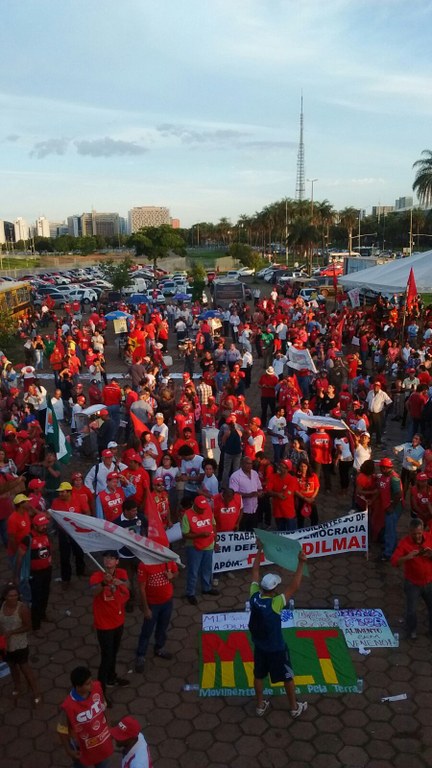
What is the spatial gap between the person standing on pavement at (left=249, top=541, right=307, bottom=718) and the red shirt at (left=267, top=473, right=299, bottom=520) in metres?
2.67

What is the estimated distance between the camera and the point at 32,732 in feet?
18.1

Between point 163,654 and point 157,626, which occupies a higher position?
point 157,626

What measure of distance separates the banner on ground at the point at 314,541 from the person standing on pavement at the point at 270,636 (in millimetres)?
2438

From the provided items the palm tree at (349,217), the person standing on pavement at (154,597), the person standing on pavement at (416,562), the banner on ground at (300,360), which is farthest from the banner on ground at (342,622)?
the palm tree at (349,217)

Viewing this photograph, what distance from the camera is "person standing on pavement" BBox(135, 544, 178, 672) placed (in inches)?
234

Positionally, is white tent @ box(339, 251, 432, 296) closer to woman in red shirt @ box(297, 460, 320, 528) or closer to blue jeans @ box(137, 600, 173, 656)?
woman in red shirt @ box(297, 460, 320, 528)

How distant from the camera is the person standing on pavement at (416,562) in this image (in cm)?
640

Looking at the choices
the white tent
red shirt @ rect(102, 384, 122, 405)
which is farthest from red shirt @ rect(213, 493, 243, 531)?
the white tent

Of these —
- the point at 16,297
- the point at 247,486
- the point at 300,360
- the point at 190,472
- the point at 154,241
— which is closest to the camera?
the point at 247,486

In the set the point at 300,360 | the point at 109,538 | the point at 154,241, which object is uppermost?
the point at 154,241

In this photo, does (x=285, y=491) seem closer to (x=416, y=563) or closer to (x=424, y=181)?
(x=416, y=563)

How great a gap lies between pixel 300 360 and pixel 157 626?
9237 millimetres

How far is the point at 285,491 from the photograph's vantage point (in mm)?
8203

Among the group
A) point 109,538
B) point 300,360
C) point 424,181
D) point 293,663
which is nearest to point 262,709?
point 293,663
